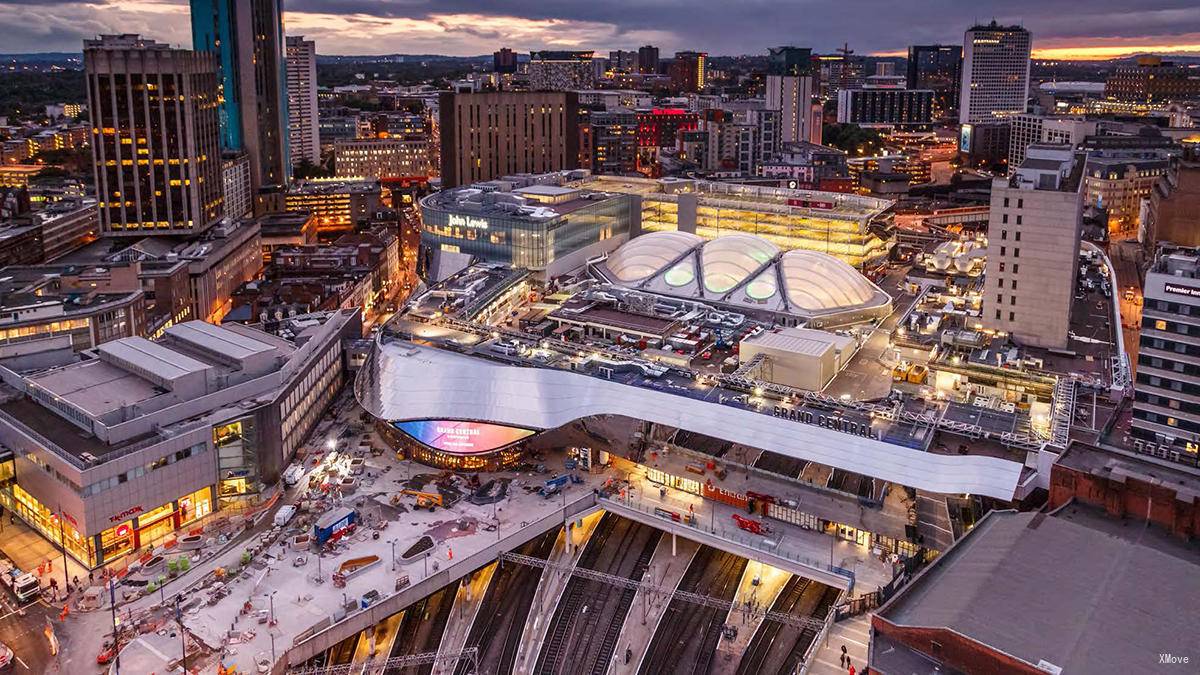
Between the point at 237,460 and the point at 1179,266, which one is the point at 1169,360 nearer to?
the point at 1179,266

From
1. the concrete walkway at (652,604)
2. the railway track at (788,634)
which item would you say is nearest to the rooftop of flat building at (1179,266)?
the railway track at (788,634)

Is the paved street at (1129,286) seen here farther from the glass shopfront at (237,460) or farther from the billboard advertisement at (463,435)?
the glass shopfront at (237,460)

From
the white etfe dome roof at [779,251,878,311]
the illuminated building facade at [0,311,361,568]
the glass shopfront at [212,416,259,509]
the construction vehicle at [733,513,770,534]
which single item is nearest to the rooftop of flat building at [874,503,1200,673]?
the construction vehicle at [733,513,770,534]

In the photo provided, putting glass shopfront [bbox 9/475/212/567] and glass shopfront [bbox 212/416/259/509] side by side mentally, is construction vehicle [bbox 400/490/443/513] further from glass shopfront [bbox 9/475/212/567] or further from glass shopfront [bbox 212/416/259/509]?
glass shopfront [bbox 9/475/212/567]

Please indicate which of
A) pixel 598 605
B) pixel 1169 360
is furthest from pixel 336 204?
pixel 1169 360

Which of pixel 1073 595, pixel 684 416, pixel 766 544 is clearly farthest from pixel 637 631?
pixel 1073 595

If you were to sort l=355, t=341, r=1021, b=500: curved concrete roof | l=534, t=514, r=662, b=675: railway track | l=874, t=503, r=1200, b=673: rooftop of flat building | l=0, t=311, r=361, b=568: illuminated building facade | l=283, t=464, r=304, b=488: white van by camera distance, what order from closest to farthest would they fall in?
1. l=874, t=503, r=1200, b=673: rooftop of flat building
2. l=534, t=514, r=662, b=675: railway track
3. l=355, t=341, r=1021, b=500: curved concrete roof
4. l=0, t=311, r=361, b=568: illuminated building facade
5. l=283, t=464, r=304, b=488: white van
